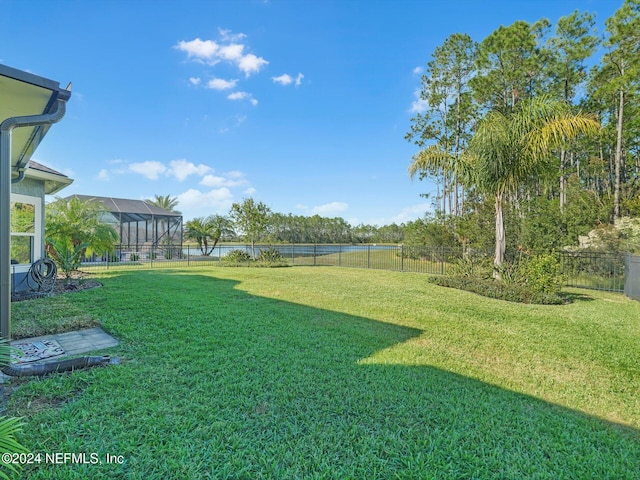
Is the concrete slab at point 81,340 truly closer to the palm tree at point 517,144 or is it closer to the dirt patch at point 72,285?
the dirt patch at point 72,285

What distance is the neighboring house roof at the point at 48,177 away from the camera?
6443 millimetres

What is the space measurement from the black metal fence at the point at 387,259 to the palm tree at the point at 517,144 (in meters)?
2.28

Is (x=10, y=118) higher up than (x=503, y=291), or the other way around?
(x=10, y=118)

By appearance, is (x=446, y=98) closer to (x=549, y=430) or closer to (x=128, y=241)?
(x=549, y=430)

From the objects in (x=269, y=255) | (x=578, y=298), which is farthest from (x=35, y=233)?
(x=578, y=298)

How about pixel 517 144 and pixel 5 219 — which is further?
pixel 517 144

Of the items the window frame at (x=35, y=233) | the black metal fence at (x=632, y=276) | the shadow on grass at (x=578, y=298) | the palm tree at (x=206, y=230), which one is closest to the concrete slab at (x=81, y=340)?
the window frame at (x=35, y=233)

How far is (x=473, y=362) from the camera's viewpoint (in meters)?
3.36

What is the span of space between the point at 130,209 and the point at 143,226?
345 centimetres

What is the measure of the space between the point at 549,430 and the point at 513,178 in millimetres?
7433

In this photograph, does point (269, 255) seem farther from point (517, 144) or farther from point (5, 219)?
point (5, 219)

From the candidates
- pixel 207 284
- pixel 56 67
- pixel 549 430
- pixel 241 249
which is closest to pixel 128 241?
pixel 241 249

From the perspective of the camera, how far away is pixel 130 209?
18.6 m

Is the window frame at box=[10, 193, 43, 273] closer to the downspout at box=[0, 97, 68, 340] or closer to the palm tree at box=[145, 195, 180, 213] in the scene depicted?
the downspout at box=[0, 97, 68, 340]
